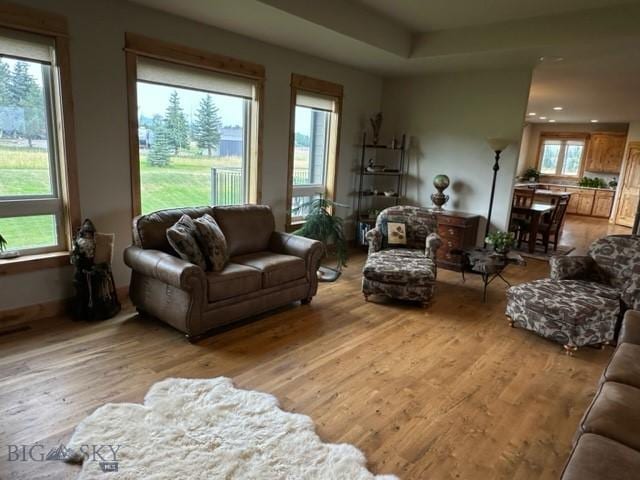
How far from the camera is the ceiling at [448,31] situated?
364 centimetres

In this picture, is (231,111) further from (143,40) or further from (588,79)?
(588,79)

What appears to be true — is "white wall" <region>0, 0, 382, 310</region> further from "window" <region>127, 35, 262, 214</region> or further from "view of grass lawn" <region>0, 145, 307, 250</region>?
"view of grass lawn" <region>0, 145, 307, 250</region>

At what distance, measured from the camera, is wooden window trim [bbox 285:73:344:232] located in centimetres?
497

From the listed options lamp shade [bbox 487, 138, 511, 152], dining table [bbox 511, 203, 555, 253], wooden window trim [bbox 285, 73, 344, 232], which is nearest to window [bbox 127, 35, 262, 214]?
wooden window trim [bbox 285, 73, 344, 232]

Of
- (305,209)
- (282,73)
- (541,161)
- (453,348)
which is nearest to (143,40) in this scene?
(282,73)

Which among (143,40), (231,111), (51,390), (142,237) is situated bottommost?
(51,390)

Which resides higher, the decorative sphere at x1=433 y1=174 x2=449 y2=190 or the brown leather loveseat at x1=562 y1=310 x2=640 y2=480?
the decorative sphere at x1=433 y1=174 x2=449 y2=190

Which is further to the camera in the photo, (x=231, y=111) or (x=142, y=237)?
(x=231, y=111)

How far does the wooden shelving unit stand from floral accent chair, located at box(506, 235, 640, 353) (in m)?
2.79

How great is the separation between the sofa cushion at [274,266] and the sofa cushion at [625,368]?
2388 millimetres

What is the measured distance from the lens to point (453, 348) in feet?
10.7

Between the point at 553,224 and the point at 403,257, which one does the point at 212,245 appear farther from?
the point at 553,224

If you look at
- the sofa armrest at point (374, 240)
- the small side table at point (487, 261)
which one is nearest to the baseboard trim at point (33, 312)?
the sofa armrest at point (374, 240)

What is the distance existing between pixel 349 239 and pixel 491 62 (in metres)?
2.99
